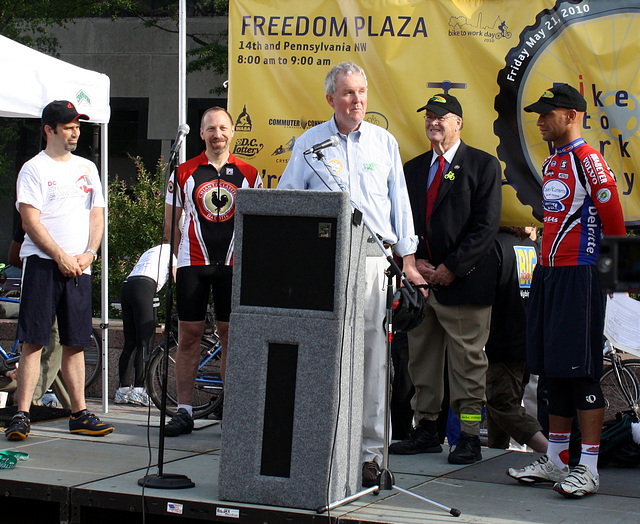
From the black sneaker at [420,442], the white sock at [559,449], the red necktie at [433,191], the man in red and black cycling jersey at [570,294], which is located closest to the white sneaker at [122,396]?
the black sneaker at [420,442]

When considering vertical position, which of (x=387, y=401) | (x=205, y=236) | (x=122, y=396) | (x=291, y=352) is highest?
(x=205, y=236)

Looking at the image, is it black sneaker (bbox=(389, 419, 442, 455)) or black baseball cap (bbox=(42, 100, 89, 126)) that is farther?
black baseball cap (bbox=(42, 100, 89, 126))

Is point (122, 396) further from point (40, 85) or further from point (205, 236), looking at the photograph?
point (40, 85)

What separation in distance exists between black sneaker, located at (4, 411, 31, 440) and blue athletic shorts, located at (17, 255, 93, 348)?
1.60 feet

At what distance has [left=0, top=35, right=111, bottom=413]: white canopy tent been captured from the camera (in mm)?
6336

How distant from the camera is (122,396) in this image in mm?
8164

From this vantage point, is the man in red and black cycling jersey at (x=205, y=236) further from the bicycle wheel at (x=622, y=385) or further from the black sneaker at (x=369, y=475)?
the bicycle wheel at (x=622, y=385)

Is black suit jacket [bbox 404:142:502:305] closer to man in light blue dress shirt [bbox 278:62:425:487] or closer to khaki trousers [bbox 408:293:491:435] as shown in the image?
khaki trousers [bbox 408:293:491:435]

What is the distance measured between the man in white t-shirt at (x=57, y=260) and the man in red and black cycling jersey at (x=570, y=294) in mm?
3004

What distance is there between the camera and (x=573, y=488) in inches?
170

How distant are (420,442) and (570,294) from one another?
150 cm

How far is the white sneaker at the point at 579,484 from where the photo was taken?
4.32 meters

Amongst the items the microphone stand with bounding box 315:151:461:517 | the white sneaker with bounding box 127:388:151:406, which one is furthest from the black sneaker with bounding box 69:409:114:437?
the microphone stand with bounding box 315:151:461:517

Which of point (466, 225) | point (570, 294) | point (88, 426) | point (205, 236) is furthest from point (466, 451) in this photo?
point (88, 426)
